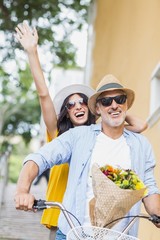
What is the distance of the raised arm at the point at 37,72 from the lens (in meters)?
3.08

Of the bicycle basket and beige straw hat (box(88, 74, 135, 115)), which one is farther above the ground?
beige straw hat (box(88, 74, 135, 115))

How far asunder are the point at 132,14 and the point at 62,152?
4.96 m

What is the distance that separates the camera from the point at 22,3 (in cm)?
1214

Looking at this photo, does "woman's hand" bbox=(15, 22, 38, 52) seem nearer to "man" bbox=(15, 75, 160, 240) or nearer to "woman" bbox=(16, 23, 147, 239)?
"woman" bbox=(16, 23, 147, 239)

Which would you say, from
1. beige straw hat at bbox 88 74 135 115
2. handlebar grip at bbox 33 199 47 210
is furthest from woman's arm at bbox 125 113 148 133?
handlebar grip at bbox 33 199 47 210

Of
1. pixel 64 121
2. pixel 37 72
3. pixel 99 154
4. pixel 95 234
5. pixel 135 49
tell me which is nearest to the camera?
pixel 95 234

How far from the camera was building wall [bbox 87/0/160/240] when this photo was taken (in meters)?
5.03

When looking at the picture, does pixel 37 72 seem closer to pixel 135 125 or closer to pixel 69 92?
pixel 69 92

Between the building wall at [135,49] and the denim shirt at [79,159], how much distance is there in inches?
59.5

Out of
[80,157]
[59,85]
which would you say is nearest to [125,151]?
[80,157]

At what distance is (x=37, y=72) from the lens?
3096 millimetres

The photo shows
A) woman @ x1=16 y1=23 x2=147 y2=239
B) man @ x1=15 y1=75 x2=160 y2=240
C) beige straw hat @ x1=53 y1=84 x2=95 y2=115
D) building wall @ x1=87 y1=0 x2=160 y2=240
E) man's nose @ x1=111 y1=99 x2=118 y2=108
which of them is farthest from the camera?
building wall @ x1=87 y1=0 x2=160 y2=240

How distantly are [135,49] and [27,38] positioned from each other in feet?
11.6

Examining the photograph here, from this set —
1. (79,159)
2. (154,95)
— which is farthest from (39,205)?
(154,95)
